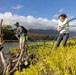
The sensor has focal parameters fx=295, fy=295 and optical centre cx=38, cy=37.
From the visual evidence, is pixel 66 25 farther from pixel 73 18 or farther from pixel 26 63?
pixel 26 63

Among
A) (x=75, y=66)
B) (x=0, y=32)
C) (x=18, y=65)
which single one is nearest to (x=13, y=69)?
(x=18, y=65)

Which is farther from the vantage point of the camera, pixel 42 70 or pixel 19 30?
pixel 19 30

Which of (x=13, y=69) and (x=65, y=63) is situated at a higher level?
(x=65, y=63)

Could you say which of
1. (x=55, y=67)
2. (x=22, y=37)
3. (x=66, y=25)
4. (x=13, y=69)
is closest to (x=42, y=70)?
(x=55, y=67)

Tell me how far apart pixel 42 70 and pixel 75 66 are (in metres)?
0.86

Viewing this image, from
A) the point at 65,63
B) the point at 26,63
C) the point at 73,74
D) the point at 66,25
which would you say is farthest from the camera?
the point at 66,25

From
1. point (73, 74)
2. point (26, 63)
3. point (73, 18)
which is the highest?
point (73, 18)

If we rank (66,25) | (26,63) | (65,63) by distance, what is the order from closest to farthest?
1. (65,63)
2. (26,63)
3. (66,25)

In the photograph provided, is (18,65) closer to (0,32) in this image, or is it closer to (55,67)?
(0,32)

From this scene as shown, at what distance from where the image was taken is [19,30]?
1423 cm

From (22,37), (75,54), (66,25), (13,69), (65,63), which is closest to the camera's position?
(65,63)

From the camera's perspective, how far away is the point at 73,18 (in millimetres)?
13461

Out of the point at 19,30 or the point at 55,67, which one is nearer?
the point at 55,67

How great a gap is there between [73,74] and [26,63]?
551cm
